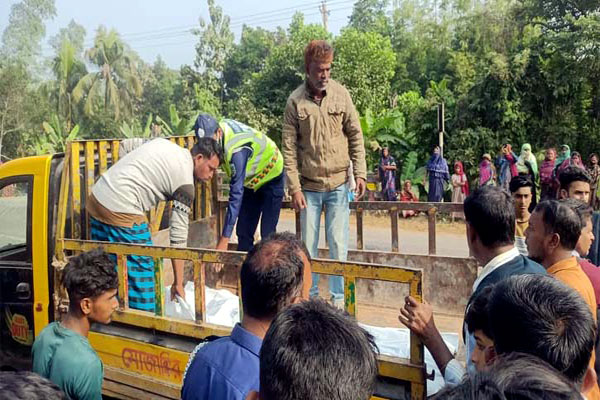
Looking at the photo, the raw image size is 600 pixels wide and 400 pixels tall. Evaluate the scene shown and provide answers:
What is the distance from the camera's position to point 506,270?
2.14 metres

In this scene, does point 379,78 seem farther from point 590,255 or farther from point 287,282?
point 287,282

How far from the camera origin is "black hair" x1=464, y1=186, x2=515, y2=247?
2.24 m

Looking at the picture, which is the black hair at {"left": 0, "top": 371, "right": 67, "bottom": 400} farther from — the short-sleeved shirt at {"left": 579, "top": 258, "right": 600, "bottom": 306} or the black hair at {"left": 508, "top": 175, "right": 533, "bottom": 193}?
the black hair at {"left": 508, "top": 175, "right": 533, "bottom": 193}

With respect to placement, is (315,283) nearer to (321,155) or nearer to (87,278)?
(321,155)

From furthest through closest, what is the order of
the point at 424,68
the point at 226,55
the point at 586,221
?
1. the point at 226,55
2. the point at 424,68
3. the point at 586,221

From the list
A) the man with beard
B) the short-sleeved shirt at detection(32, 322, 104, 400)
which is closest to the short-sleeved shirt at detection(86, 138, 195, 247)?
the short-sleeved shirt at detection(32, 322, 104, 400)

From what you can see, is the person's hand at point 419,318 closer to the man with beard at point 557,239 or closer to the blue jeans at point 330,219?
the man with beard at point 557,239

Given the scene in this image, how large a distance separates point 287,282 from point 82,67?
27650 mm

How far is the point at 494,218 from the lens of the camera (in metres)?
2.24

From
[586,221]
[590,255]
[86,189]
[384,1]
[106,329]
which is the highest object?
[384,1]

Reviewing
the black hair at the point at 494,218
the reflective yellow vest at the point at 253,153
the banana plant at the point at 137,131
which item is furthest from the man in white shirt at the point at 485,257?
the banana plant at the point at 137,131

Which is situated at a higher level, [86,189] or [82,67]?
[82,67]

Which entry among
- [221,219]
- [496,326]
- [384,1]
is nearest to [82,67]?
[221,219]

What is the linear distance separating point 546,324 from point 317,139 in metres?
2.74
